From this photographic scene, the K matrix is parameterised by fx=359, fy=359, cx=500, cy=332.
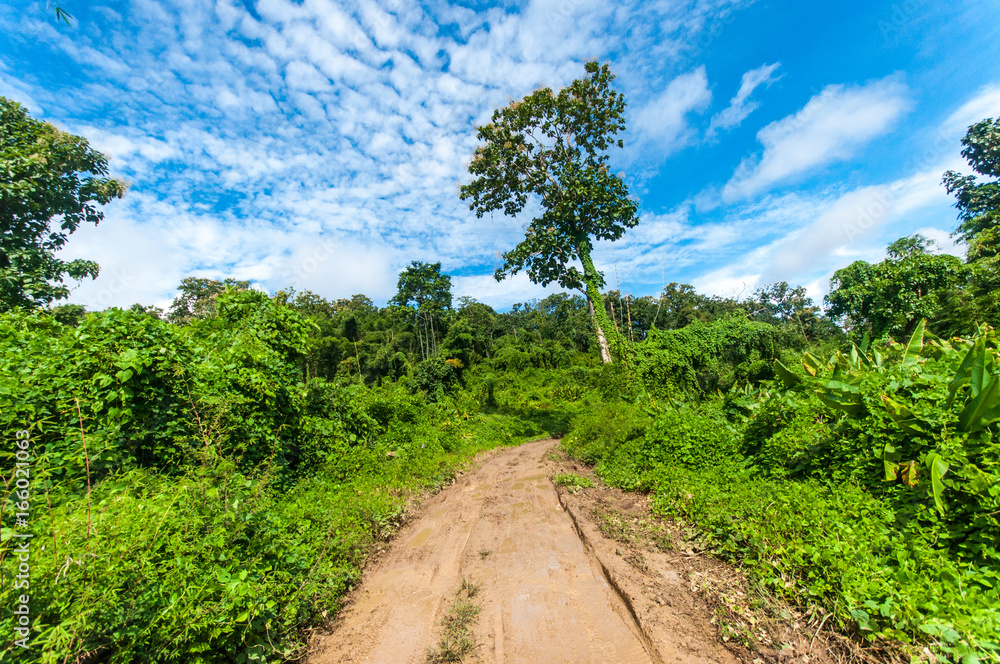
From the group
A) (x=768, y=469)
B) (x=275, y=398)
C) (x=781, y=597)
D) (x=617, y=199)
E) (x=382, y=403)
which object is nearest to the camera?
(x=781, y=597)

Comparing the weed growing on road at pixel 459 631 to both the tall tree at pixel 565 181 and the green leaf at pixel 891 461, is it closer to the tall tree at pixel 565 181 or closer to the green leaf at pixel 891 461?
the green leaf at pixel 891 461

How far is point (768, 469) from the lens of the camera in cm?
→ 450

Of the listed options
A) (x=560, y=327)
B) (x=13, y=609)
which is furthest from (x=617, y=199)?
(x=560, y=327)

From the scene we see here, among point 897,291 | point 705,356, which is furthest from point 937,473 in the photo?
point 897,291

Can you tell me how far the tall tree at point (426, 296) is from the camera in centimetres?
3528

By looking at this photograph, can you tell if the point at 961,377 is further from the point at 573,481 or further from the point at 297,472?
the point at 297,472

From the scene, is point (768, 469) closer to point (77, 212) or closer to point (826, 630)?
point (826, 630)

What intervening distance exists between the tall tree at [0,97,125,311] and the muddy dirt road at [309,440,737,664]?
1131 cm

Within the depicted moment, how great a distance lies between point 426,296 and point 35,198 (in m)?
27.1

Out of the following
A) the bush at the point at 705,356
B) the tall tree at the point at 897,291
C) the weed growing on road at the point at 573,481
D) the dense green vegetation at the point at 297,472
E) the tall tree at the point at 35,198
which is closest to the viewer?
the dense green vegetation at the point at 297,472

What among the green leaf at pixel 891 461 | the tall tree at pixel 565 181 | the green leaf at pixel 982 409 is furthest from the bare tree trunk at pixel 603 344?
the green leaf at pixel 982 409

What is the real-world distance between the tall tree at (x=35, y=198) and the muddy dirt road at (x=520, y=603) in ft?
37.1

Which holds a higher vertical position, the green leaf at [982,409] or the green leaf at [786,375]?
the green leaf at [786,375]

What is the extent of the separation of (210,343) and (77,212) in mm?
9849
